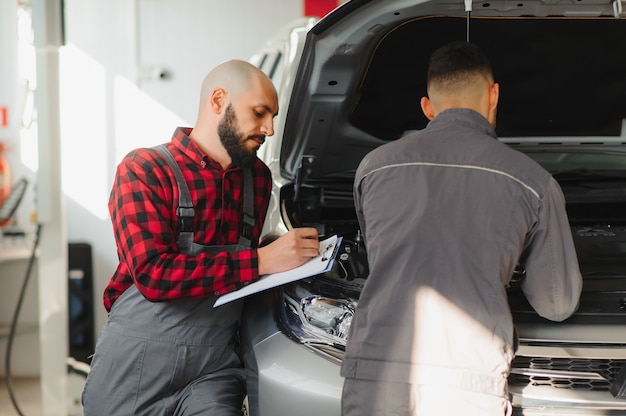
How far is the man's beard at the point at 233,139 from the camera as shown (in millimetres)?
1893

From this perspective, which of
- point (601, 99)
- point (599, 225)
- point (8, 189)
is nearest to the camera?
point (599, 225)

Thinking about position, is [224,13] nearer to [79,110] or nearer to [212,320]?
[79,110]

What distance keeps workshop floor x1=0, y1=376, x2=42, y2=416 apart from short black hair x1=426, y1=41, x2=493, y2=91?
8.75ft

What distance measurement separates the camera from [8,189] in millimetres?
3885

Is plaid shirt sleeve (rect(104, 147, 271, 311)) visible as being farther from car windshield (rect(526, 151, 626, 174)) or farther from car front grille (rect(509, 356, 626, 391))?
car windshield (rect(526, 151, 626, 174))

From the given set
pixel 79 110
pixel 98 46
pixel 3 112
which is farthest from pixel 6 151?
pixel 98 46

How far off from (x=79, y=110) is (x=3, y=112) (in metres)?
0.70

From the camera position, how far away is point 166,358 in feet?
5.82

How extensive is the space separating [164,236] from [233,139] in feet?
1.04

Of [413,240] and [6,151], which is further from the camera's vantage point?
[6,151]

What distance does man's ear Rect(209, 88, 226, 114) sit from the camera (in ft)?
6.26

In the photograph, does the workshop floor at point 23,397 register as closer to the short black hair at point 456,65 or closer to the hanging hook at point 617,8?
the short black hair at point 456,65

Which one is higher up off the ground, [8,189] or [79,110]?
[79,110]

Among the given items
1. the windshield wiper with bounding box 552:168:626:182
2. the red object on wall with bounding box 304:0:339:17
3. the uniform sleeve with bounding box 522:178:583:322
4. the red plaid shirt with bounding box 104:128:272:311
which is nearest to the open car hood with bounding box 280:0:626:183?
the windshield wiper with bounding box 552:168:626:182
